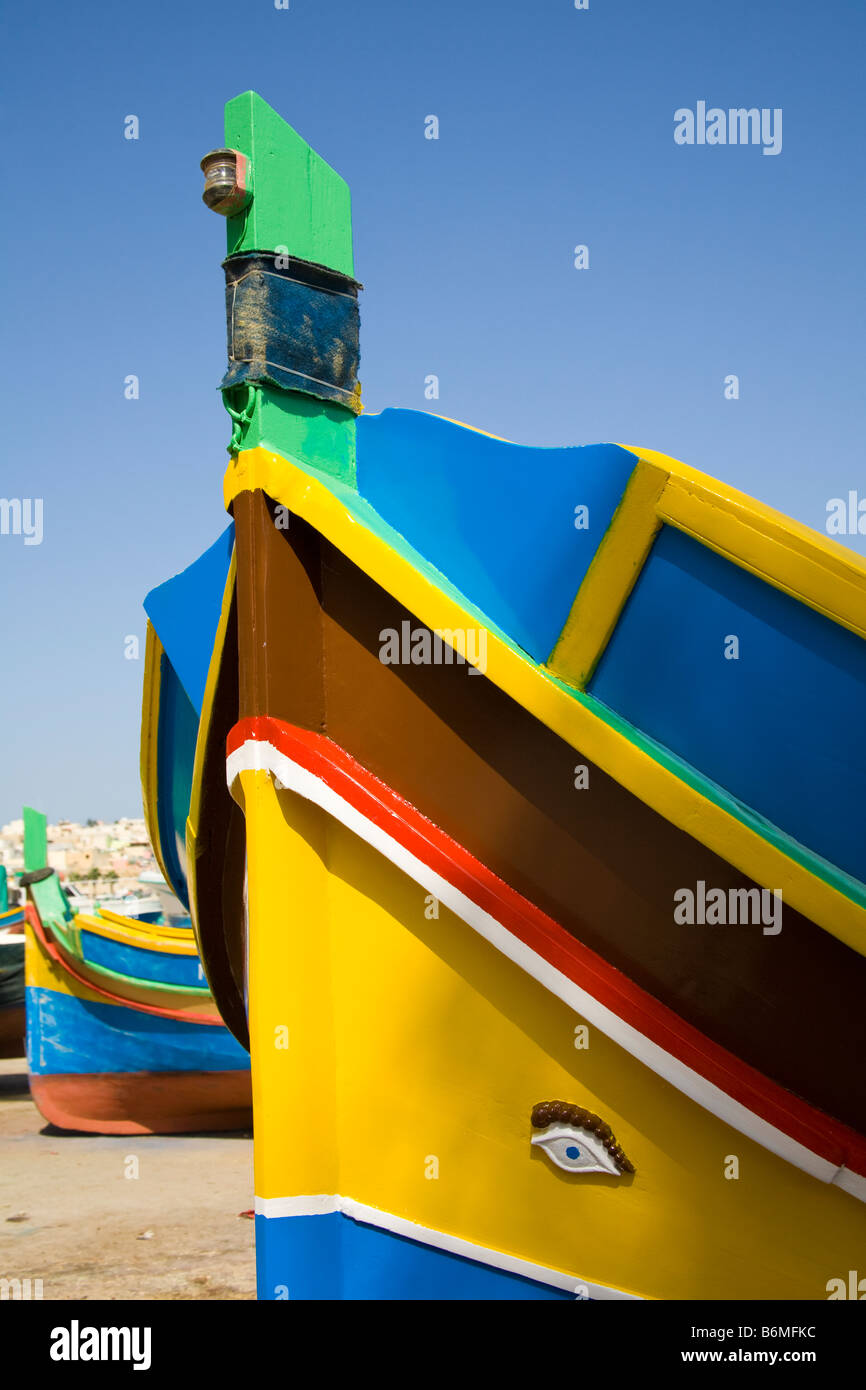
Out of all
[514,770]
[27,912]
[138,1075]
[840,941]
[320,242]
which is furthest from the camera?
[27,912]

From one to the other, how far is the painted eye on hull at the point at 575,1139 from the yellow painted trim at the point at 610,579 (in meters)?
1.04

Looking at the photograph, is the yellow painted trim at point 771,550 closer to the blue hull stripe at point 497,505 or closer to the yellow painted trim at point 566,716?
the blue hull stripe at point 497,505

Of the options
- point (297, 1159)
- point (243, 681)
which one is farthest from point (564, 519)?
point (297, 1159)

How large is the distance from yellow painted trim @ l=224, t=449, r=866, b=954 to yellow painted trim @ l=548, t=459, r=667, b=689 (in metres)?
0.13

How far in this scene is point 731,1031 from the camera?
2545mm

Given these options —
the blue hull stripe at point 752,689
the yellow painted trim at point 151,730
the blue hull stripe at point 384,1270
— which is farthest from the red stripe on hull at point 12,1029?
the blue hull stripe at point 752,689

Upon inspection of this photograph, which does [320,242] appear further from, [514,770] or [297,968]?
[297,968]

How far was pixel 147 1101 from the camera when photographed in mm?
9805

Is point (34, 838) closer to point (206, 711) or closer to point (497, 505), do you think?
point (206, 711)

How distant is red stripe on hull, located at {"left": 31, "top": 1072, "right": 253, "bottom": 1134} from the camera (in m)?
9.76

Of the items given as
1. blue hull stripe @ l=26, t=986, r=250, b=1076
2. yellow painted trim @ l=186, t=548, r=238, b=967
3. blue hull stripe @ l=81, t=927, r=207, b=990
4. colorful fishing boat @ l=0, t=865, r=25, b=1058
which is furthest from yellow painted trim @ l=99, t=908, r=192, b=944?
yellow painted trim @ l=186, t=548, r=238, b=967

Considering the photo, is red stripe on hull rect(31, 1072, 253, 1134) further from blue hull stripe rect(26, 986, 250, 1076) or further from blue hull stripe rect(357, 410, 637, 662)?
blue hull stripe rect(357, 410, 637, 662)

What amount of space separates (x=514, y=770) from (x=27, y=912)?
358 inches

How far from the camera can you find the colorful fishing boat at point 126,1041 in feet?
32.1
